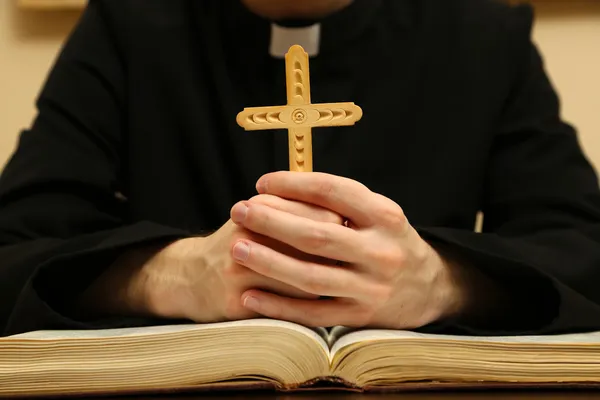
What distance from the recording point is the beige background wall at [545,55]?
1566 millimetres

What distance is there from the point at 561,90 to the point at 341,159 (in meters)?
0.78

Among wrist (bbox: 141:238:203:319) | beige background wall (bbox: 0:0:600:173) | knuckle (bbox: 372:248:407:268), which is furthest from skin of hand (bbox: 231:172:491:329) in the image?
beige background wall (bbox: 0:0:600:173)

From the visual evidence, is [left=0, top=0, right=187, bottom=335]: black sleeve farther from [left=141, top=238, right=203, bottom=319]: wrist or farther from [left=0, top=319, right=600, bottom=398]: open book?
[left=0, top=319, right=600, bottom=398]: open book

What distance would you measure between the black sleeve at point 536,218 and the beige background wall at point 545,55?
0.43 meters

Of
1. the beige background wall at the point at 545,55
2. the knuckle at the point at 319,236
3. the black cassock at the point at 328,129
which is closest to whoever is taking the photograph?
the knuckle at the point at 319,236

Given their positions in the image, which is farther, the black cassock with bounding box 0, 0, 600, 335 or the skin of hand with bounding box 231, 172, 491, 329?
the black cassock with bounding box 0, 0, 600, 335

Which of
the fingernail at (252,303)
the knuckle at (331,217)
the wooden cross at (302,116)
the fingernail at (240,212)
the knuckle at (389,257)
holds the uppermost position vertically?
the wooden cross at (302,116)

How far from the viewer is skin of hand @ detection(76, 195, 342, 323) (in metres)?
0.65

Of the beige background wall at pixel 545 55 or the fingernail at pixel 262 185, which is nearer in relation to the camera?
the fingernail at pixel 262 185

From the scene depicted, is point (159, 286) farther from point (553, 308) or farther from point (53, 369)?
point (553, 308)

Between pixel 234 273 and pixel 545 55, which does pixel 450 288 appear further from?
pixel 545 55

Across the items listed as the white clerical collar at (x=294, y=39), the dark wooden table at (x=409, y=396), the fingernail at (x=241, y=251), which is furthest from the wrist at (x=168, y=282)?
the white clerical collar at (x=294, y=39)

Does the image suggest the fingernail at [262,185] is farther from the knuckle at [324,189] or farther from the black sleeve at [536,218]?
the black sleeve at [536,218]

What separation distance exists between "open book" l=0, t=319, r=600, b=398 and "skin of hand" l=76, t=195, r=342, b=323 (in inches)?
3.9
